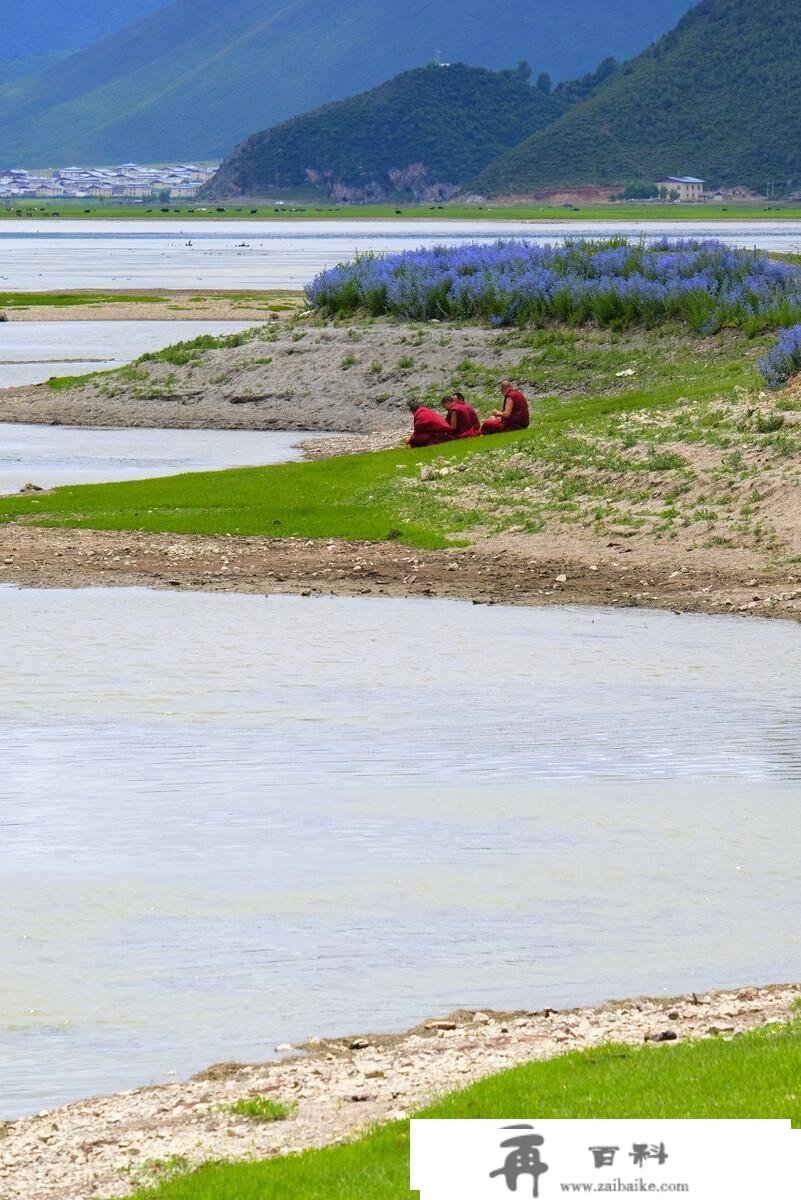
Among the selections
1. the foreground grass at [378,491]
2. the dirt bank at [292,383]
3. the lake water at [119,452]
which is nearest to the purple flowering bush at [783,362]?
the foreground grass at [378,491]

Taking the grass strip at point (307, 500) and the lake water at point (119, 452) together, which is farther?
the lake water at point (119, 452)

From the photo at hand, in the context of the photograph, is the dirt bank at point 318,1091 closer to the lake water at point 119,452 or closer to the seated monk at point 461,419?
the lake water at point 119,452

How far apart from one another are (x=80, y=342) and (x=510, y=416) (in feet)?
111

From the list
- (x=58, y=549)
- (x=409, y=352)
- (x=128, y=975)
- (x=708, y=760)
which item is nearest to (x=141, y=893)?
(x=128, y=975)

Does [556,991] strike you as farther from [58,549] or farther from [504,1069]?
[58,549]

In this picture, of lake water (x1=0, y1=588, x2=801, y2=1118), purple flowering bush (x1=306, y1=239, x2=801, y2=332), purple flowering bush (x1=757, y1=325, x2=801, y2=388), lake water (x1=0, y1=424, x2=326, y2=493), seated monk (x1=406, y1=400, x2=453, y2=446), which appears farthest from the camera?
purple flowering bush (x1=306, y1=239, x2=801, y2=332)

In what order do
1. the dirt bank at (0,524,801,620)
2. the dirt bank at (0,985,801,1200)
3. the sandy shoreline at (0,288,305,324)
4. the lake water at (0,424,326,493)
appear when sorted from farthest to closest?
1. the sandy shoreline at (0,288,305,324)
2. the lake water at (0,424,326,493)
3. the dirt bank at (0,524,801,620)
4. the dirt bank at (0,985,801,1200)

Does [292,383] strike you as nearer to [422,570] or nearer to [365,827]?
[422,570]

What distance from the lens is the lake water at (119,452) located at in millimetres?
33094

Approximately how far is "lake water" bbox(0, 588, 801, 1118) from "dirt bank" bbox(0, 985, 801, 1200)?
0.33m

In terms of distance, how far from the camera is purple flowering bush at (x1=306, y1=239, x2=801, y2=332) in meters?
40.3

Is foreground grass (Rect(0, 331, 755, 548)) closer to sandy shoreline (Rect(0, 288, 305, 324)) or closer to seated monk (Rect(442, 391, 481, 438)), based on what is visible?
seated monk (Rect(442, 391, 481, 438))

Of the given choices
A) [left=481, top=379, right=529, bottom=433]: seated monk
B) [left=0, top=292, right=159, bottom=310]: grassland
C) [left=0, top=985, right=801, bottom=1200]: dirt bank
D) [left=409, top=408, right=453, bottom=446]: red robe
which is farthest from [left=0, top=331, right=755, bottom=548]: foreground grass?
[left=0, top=292, right=159, bottom=310]: grassland

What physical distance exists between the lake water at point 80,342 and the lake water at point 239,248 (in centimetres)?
1464
